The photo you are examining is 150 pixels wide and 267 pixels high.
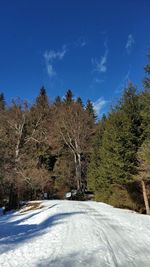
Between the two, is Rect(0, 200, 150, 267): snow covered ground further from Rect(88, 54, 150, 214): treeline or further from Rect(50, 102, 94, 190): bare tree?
Rect(50, 102, 94, 190): bare tree

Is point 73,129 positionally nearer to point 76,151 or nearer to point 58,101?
point 76,151

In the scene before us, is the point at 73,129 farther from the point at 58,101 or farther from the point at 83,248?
the point at 83,248

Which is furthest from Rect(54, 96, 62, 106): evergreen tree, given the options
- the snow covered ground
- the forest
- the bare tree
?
the snow covered ground

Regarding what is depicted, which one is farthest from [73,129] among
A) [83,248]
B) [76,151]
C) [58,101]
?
[83,248]

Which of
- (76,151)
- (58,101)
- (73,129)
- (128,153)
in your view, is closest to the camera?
(128,153)

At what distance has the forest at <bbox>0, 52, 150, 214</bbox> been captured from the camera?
16.4m

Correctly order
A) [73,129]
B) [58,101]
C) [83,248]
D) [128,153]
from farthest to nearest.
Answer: [58,101], [73,129], [128,153], [83,248]

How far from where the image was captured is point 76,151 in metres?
34.5

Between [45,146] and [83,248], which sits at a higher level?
[45,146]

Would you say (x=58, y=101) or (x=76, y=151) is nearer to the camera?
(x=76, y=151)

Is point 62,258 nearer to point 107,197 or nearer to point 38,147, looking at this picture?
point 107,197

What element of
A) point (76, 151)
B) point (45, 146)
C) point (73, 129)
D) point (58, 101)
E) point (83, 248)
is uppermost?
point (58, 101)

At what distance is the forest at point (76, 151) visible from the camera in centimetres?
1639

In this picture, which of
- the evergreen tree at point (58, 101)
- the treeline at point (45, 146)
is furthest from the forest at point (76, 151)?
the evergreen tree at point (58, 101)
